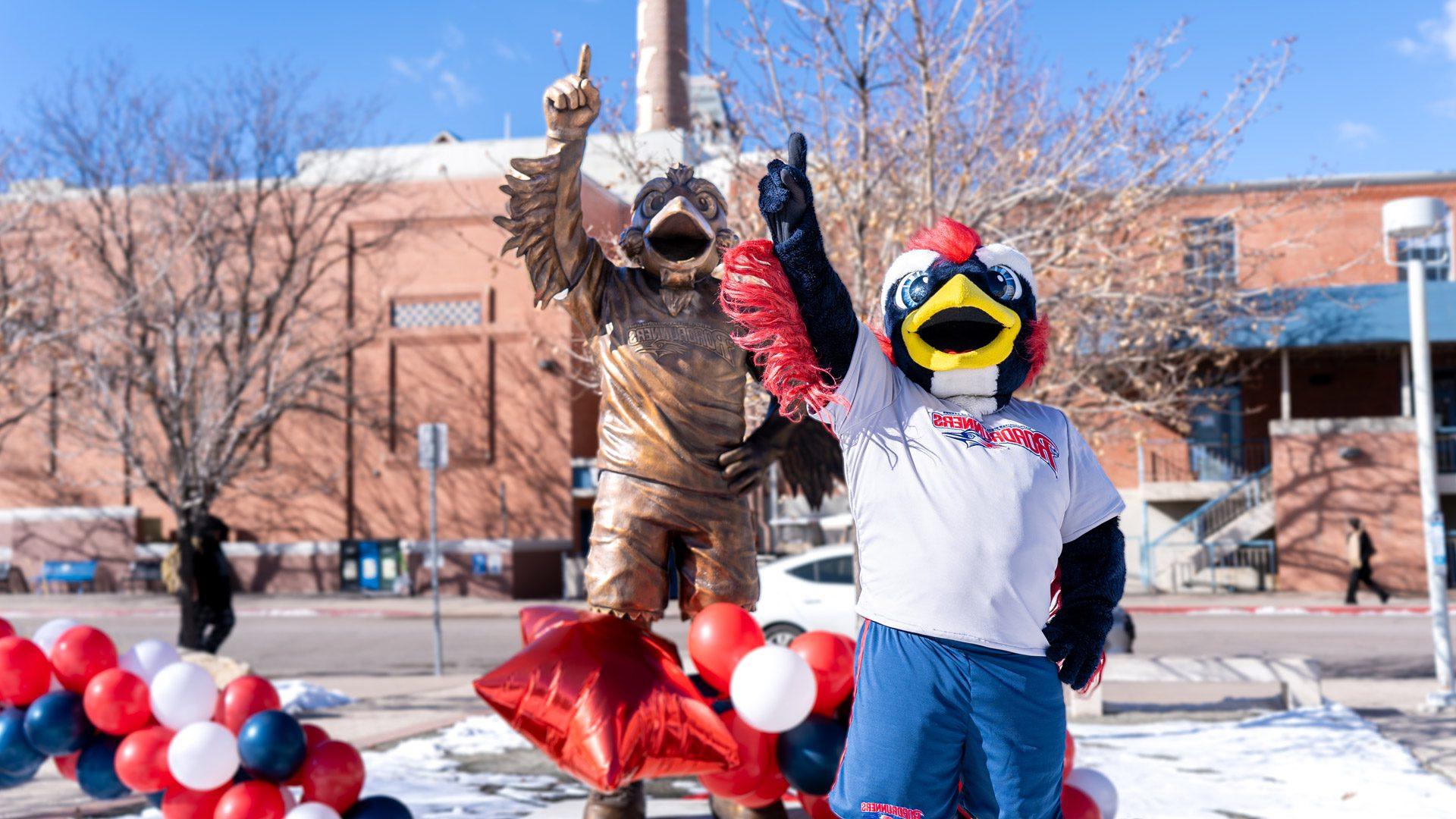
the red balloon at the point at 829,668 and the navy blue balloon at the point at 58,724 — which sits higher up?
the red balloon at the point at 829,668

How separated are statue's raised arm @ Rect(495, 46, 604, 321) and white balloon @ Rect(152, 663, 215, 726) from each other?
1.77 metres

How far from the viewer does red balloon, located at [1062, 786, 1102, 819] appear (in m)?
3.08

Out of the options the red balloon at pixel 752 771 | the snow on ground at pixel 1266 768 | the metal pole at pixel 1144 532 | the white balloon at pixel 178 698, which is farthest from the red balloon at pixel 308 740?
the metal pole at pixel 1144 532

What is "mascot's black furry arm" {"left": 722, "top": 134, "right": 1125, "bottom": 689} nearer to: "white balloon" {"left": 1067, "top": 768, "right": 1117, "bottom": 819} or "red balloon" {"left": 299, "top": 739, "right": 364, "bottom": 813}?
"white balloon" {"left": 1067, "top": 768, "right": 1117, "bottom": 819}

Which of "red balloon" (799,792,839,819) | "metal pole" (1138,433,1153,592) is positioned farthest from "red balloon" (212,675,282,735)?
"metal pole" (1138,433,1153,592)

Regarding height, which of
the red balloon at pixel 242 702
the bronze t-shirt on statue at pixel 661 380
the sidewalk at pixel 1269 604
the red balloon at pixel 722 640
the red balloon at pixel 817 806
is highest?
the bronze t-shirt on statue at pixel 661 380

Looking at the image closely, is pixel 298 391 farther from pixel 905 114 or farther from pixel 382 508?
pixel 905 114

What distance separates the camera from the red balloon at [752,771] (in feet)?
10.7

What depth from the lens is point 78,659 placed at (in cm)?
382

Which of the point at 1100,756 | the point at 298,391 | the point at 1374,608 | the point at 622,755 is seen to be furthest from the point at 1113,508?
the point at 298,391

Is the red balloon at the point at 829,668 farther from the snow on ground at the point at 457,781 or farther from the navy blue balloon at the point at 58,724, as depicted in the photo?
the navy blue balloon at the point at 58,724

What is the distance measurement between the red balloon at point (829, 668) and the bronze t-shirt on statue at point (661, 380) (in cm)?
55

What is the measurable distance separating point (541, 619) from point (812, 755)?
101 cm

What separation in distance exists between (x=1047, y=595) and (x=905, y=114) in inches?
250
